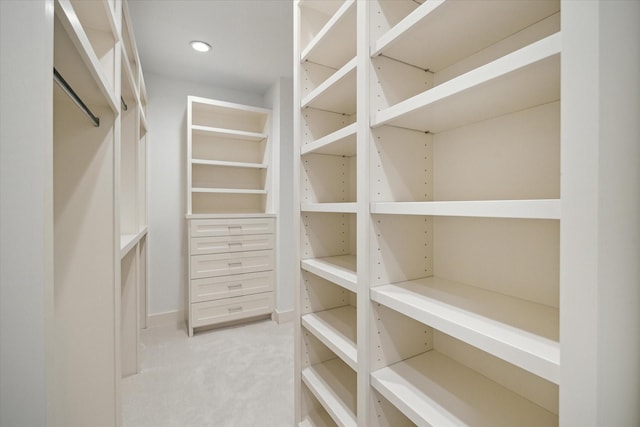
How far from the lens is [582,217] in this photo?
0.48 metres

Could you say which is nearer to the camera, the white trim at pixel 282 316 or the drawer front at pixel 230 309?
the drawer front at pixel 230 309

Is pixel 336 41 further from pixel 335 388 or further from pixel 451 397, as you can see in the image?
pixel 335 388

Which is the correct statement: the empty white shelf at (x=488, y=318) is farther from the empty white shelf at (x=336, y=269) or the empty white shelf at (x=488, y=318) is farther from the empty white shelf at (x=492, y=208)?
the empty white shelf at (x=492, y=208)

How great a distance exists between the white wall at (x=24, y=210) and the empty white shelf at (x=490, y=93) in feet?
2.83

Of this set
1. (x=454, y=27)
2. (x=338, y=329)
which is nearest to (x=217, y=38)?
(x=454, y=27)

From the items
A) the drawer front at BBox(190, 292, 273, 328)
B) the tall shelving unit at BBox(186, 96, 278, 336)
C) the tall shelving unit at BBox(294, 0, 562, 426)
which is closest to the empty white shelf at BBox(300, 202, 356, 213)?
the tall shelving unit at BBox(294, 0, 562, 426)

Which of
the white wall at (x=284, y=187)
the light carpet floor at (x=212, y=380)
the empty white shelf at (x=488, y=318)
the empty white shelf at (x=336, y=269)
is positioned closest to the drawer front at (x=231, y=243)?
the white wall at (x=284, y=187)

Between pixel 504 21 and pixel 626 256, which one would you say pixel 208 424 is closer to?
pixel 626 256

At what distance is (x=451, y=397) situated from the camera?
865mm

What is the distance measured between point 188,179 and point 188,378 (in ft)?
5.53

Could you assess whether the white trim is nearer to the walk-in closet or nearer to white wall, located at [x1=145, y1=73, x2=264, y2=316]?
the walk-in closet

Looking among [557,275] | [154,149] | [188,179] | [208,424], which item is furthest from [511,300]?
[154,149]

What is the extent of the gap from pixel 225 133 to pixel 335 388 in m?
Result: 2.54

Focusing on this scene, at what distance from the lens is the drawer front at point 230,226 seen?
2.68m
